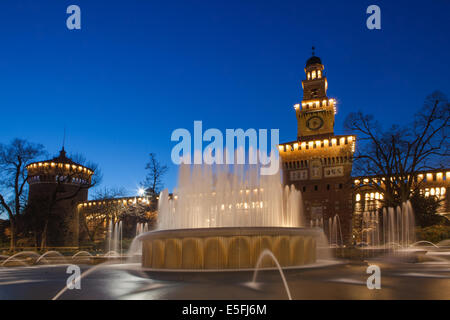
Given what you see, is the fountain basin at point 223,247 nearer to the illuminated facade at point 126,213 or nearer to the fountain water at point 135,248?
the fountain water at point 135,248

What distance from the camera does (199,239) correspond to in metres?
10.5

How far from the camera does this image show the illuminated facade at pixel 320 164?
49375mm

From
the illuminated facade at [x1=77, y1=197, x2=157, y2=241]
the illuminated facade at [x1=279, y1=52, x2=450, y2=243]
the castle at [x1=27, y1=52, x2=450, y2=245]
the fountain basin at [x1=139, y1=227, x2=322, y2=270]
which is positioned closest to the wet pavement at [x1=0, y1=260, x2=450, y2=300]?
the fountain basin at [x1=139, y1=227, x2=322, y2=270]

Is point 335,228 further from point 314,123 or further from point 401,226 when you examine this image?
point 401,226

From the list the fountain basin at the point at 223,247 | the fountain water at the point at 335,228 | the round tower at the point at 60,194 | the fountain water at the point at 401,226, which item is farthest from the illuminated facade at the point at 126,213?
the fountain basin at the point at 223,247

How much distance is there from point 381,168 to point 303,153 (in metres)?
26.5

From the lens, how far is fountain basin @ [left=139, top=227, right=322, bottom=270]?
33.8 feet

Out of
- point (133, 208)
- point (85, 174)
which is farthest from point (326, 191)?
point (85, 174)

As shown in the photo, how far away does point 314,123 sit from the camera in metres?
58.3

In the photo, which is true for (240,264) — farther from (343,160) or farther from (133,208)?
(343,160)

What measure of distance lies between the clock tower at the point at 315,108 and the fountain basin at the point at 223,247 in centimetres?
4580

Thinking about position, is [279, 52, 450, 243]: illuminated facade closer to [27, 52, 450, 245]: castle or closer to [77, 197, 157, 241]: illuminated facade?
[27, 52, 450, 245]: castle

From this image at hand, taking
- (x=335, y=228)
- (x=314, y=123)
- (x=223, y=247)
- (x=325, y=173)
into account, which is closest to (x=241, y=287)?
(x=223, y=247)
